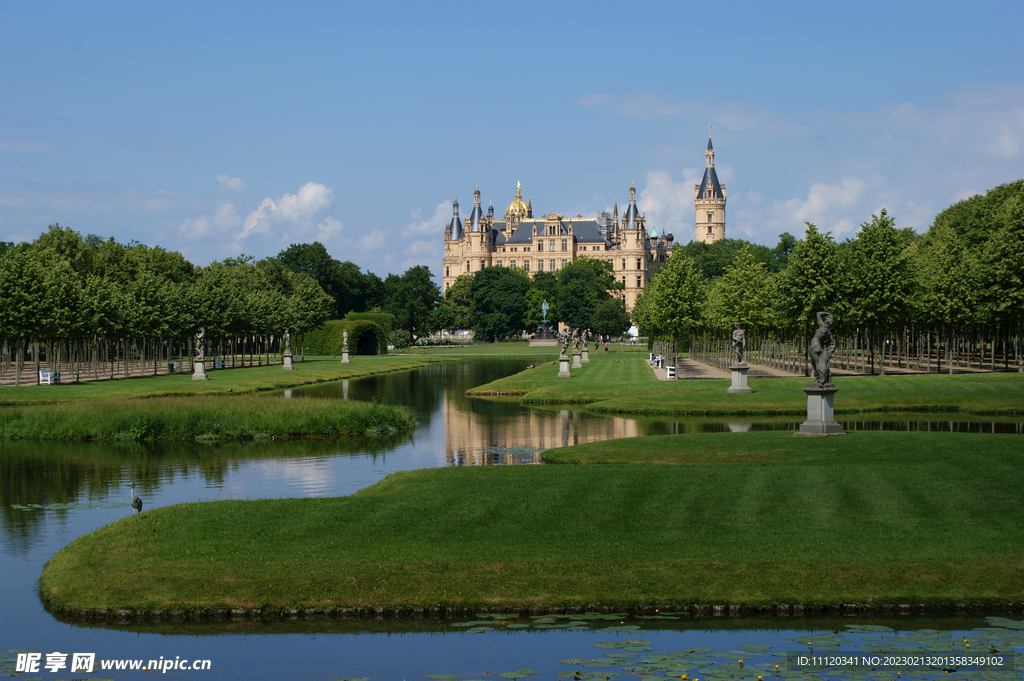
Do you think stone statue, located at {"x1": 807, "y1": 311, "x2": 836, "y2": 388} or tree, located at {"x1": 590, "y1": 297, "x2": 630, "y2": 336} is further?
tree, located at {"x1": 590, "y1": 297, "x2": 630, "y2": 336}

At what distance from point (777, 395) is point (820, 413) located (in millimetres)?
17976

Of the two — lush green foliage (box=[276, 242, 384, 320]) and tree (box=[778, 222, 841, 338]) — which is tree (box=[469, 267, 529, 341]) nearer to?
lush green foliage (box=[276, 242, 384, 320])

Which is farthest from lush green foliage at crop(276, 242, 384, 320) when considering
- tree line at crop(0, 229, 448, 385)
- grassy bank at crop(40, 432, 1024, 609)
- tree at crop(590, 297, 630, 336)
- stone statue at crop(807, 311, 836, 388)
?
grassy bank at crop(40, 432, 1024, 609)

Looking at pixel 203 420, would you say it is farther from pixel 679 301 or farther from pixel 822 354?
pixel 679 301

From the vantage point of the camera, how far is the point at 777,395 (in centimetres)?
4578

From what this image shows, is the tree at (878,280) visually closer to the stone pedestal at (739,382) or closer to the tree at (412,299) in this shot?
the stone pedestal at (739,382)

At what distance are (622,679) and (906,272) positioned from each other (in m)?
52.4

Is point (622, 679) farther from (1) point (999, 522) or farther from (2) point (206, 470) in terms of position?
(2) point (206, 470)

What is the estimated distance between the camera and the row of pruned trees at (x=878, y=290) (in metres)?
57.0

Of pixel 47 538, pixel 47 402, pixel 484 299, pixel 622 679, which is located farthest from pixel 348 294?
pixel 622 679

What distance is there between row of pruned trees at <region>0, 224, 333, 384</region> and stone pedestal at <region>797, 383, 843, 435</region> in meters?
48.9

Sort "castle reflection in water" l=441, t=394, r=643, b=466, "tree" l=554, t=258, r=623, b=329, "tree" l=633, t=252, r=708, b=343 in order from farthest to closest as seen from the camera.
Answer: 1. "tree" l=554, t=258, r=623, b=329
2. "tree" l=633, t=252, r=708, b=343
3. "castle reflection in water" l=441, t=394, r=643, b=466

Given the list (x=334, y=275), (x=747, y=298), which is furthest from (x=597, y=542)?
(x=334, y=275)

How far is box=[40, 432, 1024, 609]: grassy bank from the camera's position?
14.8m
